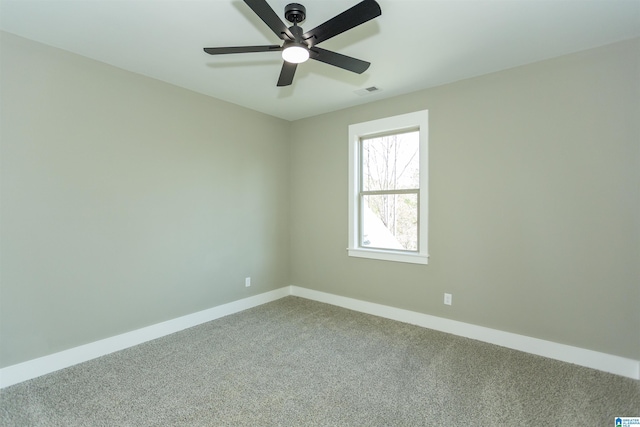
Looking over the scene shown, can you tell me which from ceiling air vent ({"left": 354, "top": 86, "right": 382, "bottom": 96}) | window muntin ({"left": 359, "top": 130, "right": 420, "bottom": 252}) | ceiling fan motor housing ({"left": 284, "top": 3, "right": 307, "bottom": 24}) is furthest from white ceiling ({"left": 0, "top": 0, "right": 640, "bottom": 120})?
window muntin ({"left": 359, "top": 130, "right": 420, "bottom": 252})

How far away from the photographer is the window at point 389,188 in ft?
11.3

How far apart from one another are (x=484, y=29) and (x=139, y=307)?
152 inches

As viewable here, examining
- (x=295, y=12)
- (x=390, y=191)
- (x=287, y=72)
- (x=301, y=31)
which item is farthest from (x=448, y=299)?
(x=295, y=12)

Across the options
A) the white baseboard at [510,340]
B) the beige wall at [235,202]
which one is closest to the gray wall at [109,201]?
the beige wall at [235,202]

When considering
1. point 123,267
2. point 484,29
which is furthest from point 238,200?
point 484,29

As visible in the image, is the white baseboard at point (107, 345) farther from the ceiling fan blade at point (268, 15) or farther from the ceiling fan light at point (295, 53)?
the ceiling fan blade at point (268, 15)

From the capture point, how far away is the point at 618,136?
2.41 m

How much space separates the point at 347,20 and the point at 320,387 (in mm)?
2447

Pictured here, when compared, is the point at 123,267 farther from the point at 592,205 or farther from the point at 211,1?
the point at 592,205

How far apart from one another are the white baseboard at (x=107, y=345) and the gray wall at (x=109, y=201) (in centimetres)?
7

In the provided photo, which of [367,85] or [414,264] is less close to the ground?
[367,85]

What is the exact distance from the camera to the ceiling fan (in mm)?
1609

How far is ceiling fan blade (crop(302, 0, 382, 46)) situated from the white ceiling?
0.98 ft

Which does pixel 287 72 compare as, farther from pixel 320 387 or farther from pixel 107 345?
pixel 107 345
